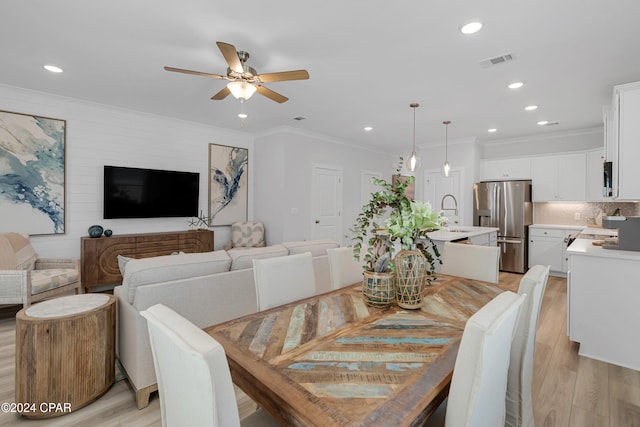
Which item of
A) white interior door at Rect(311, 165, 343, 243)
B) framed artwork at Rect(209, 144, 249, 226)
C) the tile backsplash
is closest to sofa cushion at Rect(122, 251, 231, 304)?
framed artwork at Rect(209, 144, 249, 226)

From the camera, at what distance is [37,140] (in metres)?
3.92

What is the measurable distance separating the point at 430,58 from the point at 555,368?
286 centimetres

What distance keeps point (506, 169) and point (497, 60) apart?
3846mm

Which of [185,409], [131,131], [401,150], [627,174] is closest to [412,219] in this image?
[185,409]

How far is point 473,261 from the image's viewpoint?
8.18 feet

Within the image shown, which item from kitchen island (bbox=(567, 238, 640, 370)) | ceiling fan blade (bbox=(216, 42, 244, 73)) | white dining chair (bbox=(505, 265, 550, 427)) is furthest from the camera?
kitchen island (bbox=(567, 238, 640, 370))

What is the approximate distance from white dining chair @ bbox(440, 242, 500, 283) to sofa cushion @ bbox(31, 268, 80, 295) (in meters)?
4.00

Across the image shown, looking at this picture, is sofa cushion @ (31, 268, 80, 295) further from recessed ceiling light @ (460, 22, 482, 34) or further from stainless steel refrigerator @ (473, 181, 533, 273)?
stainless steel refrigerator @ (473, 181, 533, 273)

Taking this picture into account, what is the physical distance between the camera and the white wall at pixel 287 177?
546cm

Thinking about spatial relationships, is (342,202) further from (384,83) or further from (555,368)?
(555,368)

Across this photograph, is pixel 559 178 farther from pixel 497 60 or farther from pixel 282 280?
pixel 282 280

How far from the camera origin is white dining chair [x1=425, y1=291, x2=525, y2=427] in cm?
83

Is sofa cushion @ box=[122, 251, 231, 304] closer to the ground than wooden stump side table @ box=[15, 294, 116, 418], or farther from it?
farther from it

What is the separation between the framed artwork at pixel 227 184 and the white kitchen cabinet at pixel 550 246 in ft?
17.9
